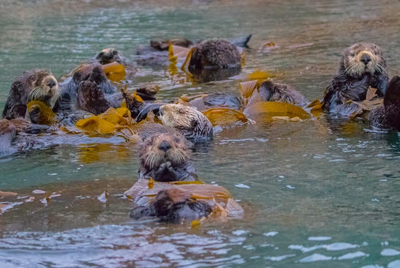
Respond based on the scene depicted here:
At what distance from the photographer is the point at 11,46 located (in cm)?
1155

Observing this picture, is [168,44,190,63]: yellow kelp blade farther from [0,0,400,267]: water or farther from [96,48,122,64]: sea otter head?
[96,48,122,64]: sea otter head

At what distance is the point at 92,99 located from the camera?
6.81m

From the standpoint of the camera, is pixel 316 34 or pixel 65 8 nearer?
pixel 316 34

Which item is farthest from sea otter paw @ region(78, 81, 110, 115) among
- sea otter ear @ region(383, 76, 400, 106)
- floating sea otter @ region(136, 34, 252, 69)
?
floating sea otter @ region(136, 34, 252, 69)

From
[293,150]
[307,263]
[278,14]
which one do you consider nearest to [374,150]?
[293,150]

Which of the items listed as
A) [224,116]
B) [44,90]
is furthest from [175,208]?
[44,90]

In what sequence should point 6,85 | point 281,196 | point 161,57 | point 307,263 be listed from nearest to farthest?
point 307,263
point 281,196
point 6,85
point 161,57

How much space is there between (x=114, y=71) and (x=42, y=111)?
2648 millimetres

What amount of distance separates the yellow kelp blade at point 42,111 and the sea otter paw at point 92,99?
0.33 m

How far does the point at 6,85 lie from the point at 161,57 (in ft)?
7.94

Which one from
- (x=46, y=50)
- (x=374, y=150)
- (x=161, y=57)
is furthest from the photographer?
(x=46, y=50)

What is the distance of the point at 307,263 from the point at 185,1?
519 inches

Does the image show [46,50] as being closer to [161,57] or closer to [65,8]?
[161,57]

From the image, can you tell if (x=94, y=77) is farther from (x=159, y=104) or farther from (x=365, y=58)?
(x=365, y=58)
